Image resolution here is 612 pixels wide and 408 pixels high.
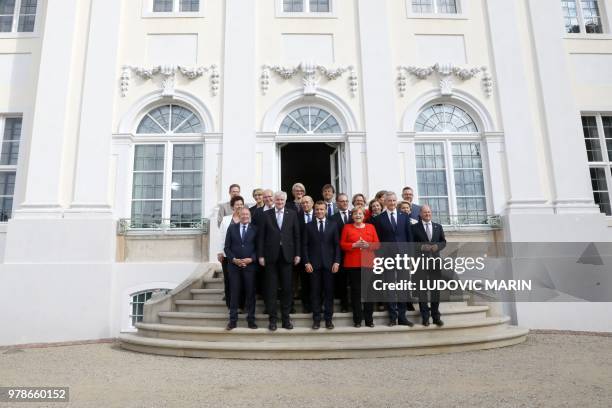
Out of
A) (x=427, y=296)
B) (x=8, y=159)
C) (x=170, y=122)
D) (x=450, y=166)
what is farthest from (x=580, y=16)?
(x=8, y=159)

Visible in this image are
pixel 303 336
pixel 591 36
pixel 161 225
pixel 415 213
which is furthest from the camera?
pixel 591 36

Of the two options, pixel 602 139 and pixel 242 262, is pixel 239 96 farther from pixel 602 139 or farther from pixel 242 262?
pixel 602 139

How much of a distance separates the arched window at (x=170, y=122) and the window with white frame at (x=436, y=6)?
6.06 metres

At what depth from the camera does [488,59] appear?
10727 millimetres

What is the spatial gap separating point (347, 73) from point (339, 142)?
1.63 metres

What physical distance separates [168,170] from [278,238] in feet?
15.6

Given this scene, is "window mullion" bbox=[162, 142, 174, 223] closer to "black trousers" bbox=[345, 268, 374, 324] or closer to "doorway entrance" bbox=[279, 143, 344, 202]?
"doorway entrance" bbox=[279, 143, 344, 202]

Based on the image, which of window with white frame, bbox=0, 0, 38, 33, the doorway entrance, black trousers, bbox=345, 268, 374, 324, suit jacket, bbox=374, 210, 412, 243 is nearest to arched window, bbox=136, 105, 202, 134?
window with white frame, bbox=0, 0, 38, 33

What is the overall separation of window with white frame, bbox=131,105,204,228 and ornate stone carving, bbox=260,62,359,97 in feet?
6.13

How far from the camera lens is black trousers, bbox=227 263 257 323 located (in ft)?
20.8

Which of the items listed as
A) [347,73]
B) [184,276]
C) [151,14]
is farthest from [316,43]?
[184,276]

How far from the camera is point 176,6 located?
1082 cm

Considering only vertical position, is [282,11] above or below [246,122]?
above

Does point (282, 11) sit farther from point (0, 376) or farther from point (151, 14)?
point (0, 376)
